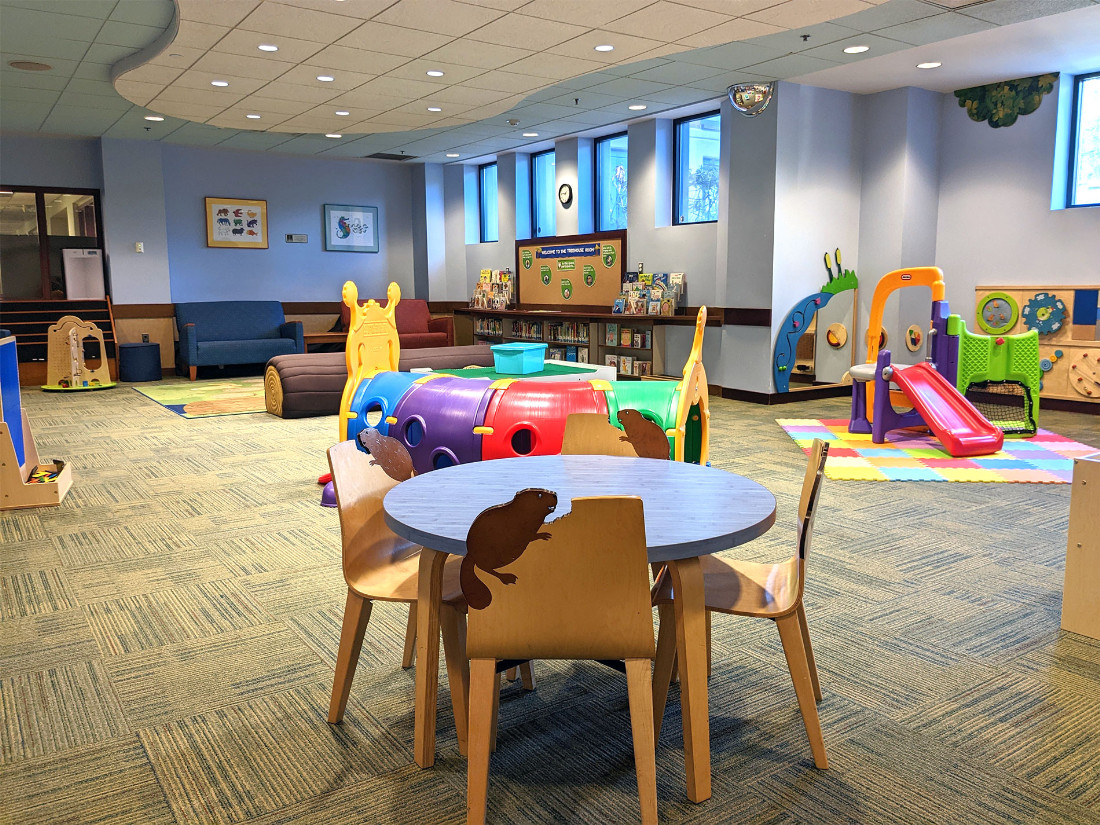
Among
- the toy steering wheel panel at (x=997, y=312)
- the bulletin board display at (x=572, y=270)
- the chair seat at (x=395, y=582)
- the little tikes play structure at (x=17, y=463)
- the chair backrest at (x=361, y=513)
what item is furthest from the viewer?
the bulletin board display at (x=572, y=270)

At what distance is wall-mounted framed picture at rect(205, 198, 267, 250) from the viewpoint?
37.8 feet

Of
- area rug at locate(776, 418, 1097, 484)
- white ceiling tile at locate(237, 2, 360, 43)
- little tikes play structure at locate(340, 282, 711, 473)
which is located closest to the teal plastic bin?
little tikes play structure at locate(340, 282, 711, 473)

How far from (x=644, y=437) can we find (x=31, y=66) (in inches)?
271

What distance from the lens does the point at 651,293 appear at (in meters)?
9.36

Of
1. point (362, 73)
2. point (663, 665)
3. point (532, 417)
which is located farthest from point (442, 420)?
point (362, 73)

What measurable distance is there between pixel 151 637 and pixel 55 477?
2.43 metres

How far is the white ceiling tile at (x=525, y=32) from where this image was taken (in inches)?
207

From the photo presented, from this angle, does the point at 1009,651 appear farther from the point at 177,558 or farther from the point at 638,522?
the point at 177,558

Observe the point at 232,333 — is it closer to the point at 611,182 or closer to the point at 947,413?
the point at 611,182

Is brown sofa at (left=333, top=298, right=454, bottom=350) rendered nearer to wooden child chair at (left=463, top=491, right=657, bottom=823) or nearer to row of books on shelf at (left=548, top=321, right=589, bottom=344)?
row of books on shelf at (left=548, top=321, right=589, bottom=344)

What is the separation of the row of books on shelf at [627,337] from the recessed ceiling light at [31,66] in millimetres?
6085

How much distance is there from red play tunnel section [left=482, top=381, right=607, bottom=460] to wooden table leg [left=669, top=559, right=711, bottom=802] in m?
2.18

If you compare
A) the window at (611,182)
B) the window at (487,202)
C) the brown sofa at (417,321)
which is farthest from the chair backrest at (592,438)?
the window at (487,202)

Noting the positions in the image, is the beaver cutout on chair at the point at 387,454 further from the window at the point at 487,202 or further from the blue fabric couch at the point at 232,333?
the window at the point at 487,202
